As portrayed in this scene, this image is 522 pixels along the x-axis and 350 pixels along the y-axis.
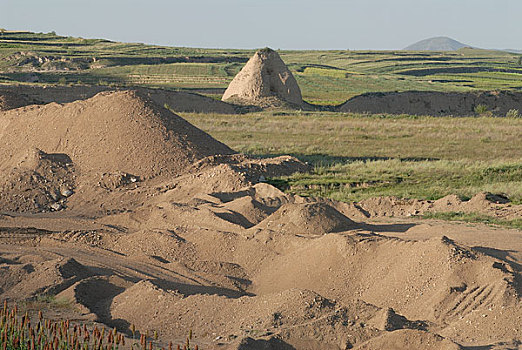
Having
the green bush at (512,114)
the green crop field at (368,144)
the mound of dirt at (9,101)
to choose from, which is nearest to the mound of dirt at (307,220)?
the green crop field at (368,144)

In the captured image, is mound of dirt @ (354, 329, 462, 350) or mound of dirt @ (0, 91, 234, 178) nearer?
mound of dirt @ (354, 329, 462, 350)

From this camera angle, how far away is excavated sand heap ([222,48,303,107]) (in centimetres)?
4391

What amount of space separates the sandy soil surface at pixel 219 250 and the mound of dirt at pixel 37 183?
0.05 m

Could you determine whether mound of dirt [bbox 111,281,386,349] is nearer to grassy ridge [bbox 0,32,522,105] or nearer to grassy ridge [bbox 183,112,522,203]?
grassy ridge [bbox 183,112,522,203]

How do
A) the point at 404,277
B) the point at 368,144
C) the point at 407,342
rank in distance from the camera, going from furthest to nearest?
the point at 368,144, the point at 404,277, the point at 407,342

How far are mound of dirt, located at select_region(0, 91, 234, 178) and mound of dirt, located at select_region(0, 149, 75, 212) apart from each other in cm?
55

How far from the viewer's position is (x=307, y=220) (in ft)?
45.1

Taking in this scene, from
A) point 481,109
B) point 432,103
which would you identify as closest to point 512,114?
point 481,109

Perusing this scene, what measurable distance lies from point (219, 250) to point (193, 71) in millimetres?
77040

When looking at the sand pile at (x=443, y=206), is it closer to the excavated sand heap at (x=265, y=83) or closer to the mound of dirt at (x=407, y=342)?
the mound of dirt at (x=407, y=342)

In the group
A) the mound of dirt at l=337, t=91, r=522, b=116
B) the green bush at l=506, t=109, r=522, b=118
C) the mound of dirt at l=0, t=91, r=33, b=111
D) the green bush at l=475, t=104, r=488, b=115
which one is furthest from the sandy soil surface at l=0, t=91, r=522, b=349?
the green bush at l=475, t=104, r=488, b=115

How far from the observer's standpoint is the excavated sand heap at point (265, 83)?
4391 centimetres

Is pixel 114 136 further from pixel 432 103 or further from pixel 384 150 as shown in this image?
pixel 432 103

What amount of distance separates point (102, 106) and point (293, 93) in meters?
24.5
